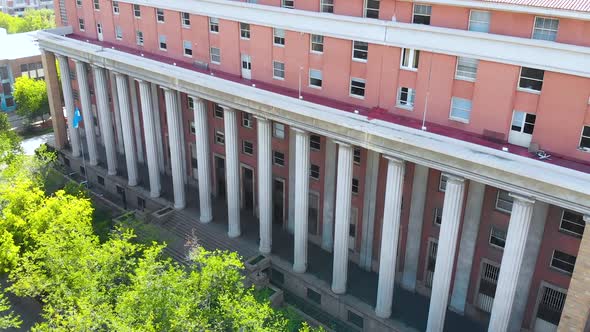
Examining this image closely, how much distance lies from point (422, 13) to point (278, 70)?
13633mm

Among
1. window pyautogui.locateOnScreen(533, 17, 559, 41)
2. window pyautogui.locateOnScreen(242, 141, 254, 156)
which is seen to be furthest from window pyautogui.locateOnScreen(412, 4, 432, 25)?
window pyautogui.locateOnScreen(242, 141, 254, 156)

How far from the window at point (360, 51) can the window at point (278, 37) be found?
22.3 feet

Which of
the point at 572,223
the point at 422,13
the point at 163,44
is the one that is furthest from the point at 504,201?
the point at 163,44

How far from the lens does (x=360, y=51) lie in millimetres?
37031

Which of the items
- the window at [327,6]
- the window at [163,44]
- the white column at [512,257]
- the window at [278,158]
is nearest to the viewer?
the white column at [512,257]

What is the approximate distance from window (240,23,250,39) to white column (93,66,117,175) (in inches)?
825

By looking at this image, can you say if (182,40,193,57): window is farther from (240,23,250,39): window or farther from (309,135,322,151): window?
(309,135,322,151): window

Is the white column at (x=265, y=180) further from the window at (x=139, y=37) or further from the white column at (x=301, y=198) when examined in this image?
the window at (x=139, y=37)

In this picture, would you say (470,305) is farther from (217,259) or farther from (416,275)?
(217,259)

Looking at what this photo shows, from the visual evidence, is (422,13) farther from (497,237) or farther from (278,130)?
(278,130)

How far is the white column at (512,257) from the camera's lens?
1180 inches

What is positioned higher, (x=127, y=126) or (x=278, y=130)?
(x=278, y=130)

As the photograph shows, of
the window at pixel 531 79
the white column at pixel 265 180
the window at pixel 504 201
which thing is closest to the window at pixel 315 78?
the white column at pixel 265 180

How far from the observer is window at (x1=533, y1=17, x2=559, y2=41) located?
28.8 m
